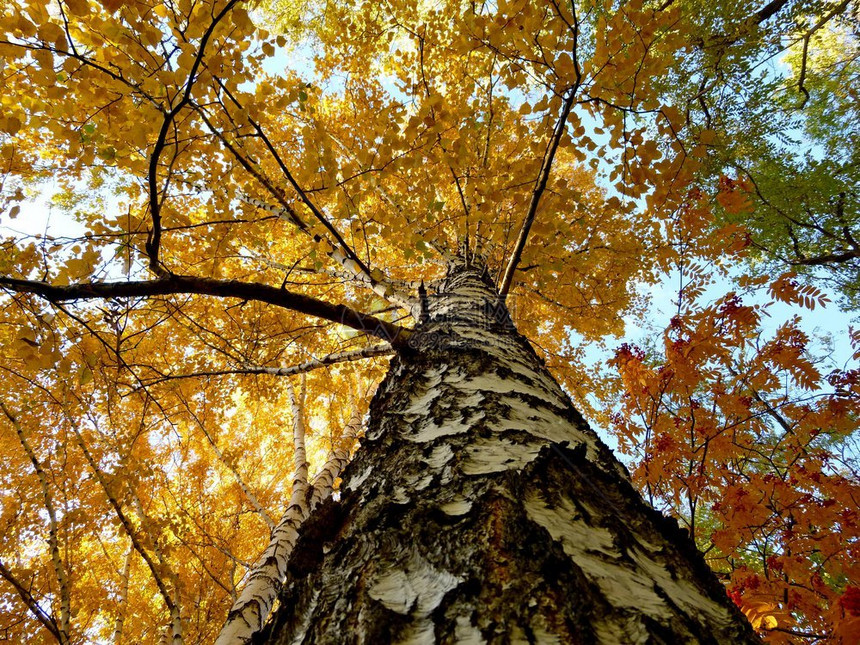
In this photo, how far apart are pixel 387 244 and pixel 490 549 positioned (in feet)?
19.4

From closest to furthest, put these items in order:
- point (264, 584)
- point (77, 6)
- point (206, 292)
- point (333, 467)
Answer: point (77, 6), point (206, 292), point (264, 584), point (333, 467)

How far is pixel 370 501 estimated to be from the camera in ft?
3.21

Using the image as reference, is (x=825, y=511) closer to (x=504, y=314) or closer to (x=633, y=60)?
(x=504, y=314)

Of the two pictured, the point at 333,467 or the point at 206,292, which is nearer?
A: the point at 206,292

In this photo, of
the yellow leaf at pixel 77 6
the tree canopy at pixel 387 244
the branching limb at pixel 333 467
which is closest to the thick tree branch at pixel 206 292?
the tree canopy at pixel 387 244

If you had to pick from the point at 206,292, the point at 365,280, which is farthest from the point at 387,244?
the point at 206,292

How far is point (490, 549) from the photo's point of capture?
0.72 metres

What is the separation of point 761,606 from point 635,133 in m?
3.21

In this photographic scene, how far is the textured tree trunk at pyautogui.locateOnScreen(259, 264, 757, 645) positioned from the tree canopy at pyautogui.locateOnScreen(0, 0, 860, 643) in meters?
1.03

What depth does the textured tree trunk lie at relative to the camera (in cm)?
61

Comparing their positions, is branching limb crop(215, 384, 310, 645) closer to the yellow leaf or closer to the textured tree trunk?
the textured tree trunk

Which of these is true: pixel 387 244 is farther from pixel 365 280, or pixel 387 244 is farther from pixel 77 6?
pixel 77 6

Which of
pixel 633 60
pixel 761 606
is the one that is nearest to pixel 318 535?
pixel 761 606

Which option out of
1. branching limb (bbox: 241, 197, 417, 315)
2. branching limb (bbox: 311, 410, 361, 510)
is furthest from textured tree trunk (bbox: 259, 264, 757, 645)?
branching limb (bbox: 311, 410, 361, 510)
